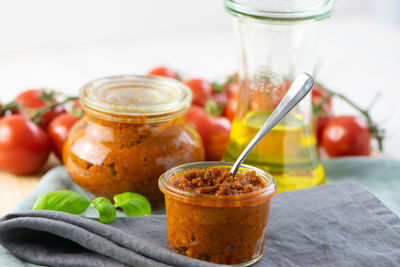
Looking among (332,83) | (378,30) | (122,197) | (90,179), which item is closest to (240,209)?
(122,197)

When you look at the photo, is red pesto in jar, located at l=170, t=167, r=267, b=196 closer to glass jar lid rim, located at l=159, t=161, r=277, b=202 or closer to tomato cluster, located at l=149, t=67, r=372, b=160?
glass jar lid rim, located at l=159, t=161, r=277, b=202

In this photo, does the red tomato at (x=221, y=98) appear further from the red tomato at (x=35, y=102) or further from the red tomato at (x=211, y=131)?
the red tomato at (x=35, y=102)

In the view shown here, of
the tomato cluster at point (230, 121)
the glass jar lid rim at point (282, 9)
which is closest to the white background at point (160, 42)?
the tomato cluster at point (230, 121)

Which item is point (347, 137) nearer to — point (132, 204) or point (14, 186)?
point (132, 204)

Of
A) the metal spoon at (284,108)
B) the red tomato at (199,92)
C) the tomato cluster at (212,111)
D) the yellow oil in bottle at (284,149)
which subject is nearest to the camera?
the metal spoon at (284,108)

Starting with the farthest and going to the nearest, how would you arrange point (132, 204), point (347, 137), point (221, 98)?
point (221, 98) < point (347, 137) < point (132, 204)

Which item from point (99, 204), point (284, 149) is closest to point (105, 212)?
point (99, 204)

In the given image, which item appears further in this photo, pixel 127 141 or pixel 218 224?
pixel 127 141
